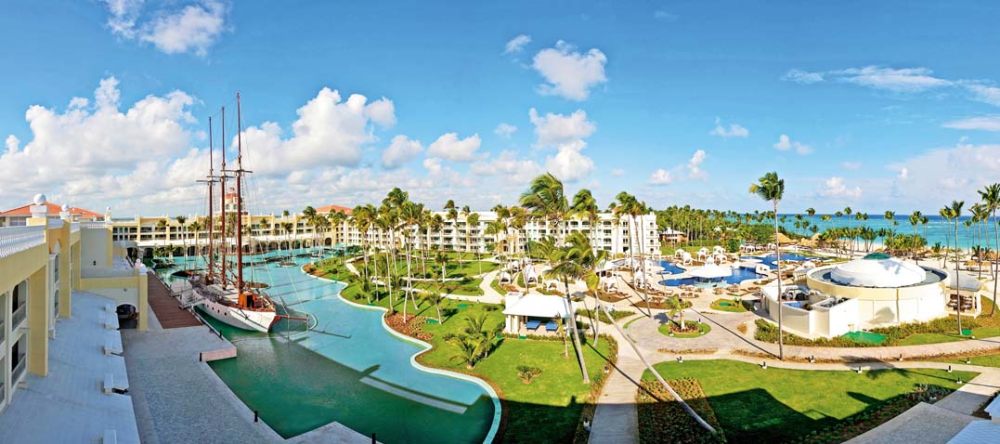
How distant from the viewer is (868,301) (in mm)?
31422

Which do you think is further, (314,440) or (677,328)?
(677,328)

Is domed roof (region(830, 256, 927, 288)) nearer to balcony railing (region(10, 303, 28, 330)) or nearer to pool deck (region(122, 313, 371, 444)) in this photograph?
pool deck (region(122, 313, 371, 444))

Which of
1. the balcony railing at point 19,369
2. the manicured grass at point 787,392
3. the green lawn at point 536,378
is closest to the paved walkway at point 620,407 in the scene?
the green lawn at point 536,378

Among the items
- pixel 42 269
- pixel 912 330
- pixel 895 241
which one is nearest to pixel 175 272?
pixel 42 269

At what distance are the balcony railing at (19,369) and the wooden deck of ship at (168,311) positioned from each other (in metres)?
19.8

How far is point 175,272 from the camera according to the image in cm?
7388

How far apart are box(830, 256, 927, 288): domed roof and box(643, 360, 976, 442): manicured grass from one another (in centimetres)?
1103

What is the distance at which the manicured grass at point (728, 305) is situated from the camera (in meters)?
38.9

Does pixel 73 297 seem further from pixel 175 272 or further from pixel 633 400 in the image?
pixel 175 272

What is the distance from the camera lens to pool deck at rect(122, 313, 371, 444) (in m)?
17.4

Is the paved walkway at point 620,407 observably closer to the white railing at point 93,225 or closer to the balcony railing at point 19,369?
the balcony railing at point 19,369

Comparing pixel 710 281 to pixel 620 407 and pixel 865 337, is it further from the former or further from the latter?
pixel 620 407

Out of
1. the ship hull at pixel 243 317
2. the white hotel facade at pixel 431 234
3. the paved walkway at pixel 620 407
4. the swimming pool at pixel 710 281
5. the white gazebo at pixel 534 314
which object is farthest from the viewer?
the white hotel facade at pixel 431 234

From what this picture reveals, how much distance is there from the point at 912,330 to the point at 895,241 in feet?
225
